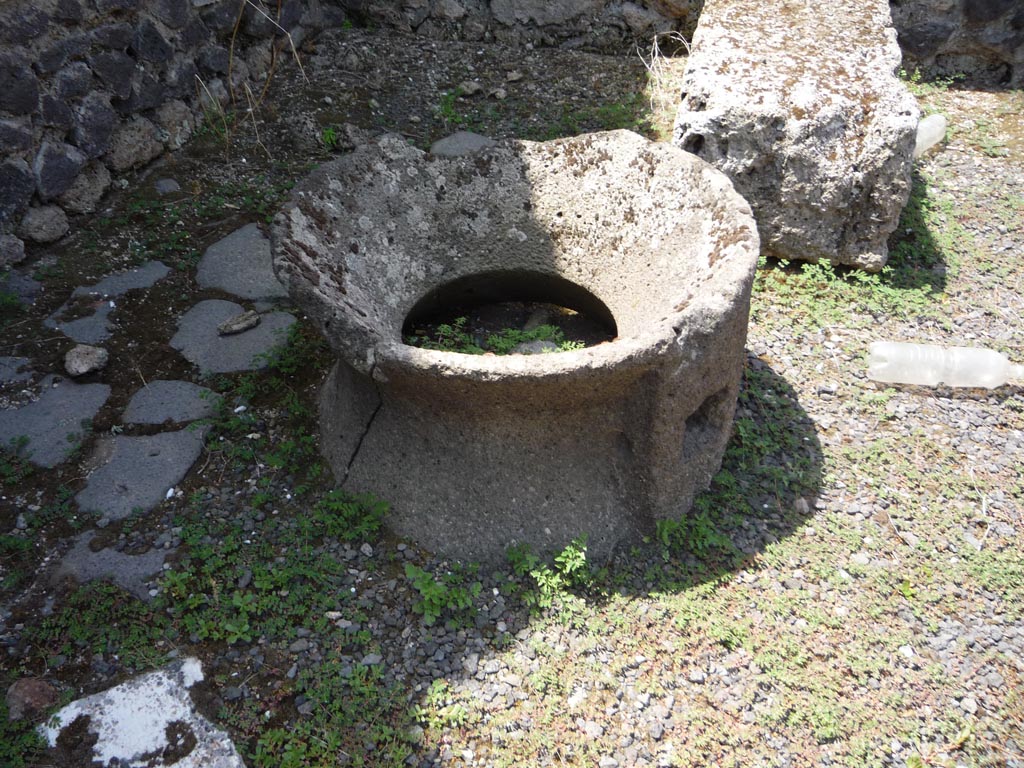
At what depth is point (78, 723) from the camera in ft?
7.54

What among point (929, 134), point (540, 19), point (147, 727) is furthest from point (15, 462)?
point (929, 134)

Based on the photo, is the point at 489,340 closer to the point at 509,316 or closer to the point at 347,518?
the point at 509,316

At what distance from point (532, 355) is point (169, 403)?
5.55 ft

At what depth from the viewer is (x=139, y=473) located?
301 cm

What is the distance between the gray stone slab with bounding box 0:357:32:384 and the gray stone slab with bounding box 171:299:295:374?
1.85ft

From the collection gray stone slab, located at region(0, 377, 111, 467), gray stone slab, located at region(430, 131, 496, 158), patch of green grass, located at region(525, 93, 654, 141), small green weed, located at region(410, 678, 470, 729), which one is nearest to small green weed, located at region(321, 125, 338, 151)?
gray stone slab, located at region(430, 131, 496, 158)

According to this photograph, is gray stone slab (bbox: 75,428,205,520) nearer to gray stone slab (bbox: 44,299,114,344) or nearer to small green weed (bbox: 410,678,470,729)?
gray stone slab (bbox: 44,299,114,344)

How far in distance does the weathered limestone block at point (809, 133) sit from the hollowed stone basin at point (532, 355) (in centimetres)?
85

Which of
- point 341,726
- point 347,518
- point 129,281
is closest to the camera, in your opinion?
point 341,726

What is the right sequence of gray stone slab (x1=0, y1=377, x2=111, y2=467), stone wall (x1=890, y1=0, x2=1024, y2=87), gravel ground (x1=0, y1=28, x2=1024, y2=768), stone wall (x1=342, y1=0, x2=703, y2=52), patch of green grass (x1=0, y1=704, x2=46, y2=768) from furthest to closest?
stone wall (x1=342, y1=0, x2=703, y2=52) < stone wall (x1=890, y1=0, x2=1024, y2=87) < gray stone slab (x1=0, y1=377, x2=111, y2=467) < gravel ground (x1=0, y1=28, x2=1024, y2=768) < patch of green grass (x1=0, y1=704, x2=46, y2=768)

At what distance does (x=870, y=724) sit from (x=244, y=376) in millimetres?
2611

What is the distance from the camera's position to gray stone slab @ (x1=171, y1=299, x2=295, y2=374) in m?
3.48

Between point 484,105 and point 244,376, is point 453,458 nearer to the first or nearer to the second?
point 244,376

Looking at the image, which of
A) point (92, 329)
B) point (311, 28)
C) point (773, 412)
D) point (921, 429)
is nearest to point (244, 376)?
point (92, 329)
